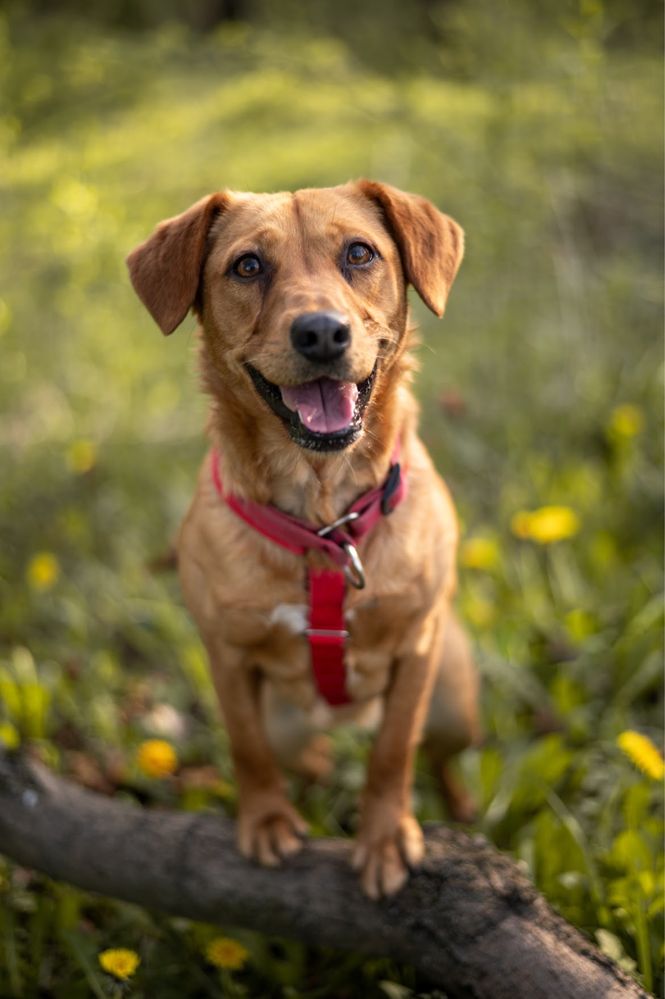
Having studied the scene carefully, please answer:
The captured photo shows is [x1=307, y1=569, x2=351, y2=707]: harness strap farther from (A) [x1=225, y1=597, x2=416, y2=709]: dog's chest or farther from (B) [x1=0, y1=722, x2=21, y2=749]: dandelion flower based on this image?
(B) [x1=0, y1=722, x2=21, y2=749]: dandelion flower

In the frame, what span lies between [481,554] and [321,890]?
1725 mm

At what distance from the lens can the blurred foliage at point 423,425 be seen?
8.68 feet

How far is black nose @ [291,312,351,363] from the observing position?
2.05m

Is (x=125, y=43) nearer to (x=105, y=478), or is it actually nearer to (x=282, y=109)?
(x=282, y=109)

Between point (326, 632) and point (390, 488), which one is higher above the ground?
point (390, 488)

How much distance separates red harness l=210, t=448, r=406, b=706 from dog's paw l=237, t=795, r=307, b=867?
0.44 metres

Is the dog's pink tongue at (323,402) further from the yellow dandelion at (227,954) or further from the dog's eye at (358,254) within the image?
the yellow dandelion at (227,954)

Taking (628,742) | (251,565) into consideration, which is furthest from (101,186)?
(628,742)

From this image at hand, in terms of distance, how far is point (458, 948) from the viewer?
2072mm

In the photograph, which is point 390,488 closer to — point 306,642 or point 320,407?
point 320,407

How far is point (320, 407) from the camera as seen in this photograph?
7.25ft

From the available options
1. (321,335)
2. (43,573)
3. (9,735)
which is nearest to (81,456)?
(43,573)

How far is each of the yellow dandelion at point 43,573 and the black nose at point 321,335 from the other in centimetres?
215

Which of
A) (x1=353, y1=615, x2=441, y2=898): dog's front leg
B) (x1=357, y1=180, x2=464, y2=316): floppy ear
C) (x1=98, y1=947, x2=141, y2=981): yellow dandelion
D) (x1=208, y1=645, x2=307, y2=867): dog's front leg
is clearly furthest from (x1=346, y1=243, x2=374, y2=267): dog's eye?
(x1=98, y1=947, x2=141, y2=981): yellow dandelion
